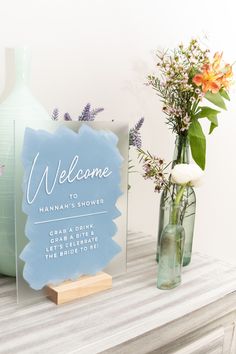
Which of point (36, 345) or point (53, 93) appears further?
point (53, 93)

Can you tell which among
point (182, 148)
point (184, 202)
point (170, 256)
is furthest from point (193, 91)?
point (170, 256)

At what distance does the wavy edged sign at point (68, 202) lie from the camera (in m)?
0.76

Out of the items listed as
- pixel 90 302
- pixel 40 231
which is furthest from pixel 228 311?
pixel 40 231

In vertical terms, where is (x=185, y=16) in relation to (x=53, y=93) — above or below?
above

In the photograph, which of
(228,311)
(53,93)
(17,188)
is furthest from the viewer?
(53,93)

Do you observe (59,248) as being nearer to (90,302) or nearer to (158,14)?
(90,302)

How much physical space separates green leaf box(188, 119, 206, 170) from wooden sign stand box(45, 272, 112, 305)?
377mm

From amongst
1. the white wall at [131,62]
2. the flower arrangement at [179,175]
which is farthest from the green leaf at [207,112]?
the white wall at [131,62]

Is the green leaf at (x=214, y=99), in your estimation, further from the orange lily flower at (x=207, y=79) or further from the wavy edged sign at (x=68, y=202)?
the wavy edged sign at (x=68, y=202)

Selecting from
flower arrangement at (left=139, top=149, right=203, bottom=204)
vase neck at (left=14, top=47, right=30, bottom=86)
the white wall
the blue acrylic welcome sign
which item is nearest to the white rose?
flower arrangement at (left=139, top=149, right=203, bottom=204)

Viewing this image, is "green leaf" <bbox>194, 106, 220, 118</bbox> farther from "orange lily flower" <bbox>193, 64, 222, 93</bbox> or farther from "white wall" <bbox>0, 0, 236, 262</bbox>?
"white wall" <bbox>0, 0, 236, 262</bbox>

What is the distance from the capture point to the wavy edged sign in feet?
2.51

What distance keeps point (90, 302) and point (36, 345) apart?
0.18 meters

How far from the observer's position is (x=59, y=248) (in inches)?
32.0
